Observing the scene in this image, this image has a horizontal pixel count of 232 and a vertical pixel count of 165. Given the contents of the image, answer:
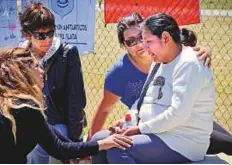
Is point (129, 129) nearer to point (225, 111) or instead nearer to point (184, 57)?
point (184, 57)

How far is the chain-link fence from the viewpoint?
6836mm

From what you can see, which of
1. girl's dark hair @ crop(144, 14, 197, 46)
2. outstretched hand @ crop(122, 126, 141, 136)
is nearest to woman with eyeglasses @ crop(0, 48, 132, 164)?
outstretched hand @ crop(122, 126, 141, 136)

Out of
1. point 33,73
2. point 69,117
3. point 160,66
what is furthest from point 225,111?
point 33,73

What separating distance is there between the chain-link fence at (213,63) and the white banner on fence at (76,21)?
0.66 metres

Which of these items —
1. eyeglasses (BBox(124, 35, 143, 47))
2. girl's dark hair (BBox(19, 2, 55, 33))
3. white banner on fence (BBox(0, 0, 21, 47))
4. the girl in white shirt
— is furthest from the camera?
white banner on fence (BBox(0, 0, 21, 47))

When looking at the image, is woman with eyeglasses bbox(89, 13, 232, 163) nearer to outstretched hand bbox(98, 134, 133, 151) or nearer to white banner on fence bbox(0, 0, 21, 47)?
outstretched hand bbox(98, 134, 133, 151)

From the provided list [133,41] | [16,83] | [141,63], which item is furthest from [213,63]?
[16,83]

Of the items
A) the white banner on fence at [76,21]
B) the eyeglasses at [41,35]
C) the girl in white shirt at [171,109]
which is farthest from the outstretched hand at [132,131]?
the white banner on fence at [76,21]

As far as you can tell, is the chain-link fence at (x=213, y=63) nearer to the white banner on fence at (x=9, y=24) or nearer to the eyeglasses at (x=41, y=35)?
the white banner on fence at (x=9, y=24)

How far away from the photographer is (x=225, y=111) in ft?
22.7

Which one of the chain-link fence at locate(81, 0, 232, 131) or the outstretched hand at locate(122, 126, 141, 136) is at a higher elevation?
the outstretched hand at locate(122, 126, 141, 136)

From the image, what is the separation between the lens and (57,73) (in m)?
4.09

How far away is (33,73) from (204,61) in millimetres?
948

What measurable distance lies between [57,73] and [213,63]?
6076 mm
